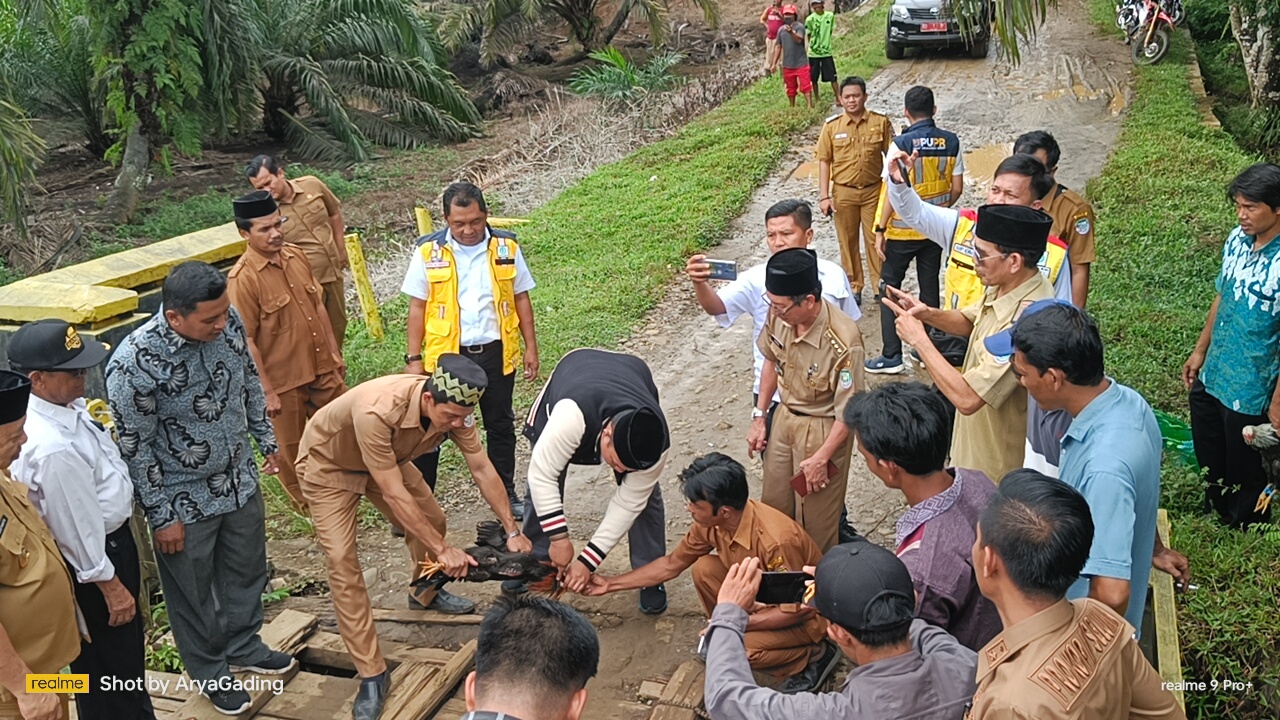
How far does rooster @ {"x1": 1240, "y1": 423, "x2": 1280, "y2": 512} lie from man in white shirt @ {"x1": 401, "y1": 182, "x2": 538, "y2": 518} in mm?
3502

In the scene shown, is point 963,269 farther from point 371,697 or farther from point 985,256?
point 371,697

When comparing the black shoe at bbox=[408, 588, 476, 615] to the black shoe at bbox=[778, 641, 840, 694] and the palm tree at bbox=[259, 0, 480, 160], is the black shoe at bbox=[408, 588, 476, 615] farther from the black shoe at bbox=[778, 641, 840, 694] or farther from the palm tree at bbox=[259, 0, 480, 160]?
the palm tree at bbox=[259, 0, 480, 160]

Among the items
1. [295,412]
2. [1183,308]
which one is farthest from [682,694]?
[1183,308]

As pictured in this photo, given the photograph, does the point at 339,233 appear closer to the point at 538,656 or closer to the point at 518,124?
the point at 538,656

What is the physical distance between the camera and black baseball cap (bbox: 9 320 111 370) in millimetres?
3648

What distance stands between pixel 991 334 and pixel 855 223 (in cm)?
408

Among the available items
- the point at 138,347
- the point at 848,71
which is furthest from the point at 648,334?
the point at 848,71

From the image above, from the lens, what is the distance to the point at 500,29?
20141mm

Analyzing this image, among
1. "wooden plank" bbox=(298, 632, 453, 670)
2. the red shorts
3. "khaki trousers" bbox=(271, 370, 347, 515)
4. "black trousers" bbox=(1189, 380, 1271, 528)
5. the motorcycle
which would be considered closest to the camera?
"wooden plank" bbox=(298, 632, 453, 670)

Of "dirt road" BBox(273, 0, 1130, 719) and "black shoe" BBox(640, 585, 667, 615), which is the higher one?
"black shoe" BBox(640, 585, 667, 615)

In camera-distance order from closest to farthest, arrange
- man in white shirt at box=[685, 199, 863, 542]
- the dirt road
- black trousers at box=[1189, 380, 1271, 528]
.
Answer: black trousers at box=[1189, 380, 1271, 528] → the dirt road → man in white shirt at box=[685, 199, 863, 542]

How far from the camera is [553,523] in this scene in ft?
13.9

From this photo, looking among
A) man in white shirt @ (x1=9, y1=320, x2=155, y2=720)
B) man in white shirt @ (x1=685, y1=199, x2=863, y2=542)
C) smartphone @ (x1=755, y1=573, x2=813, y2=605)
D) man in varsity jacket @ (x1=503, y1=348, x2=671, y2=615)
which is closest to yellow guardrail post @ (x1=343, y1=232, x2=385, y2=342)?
man in white shirt @ (x1=685, y1=199, x2=863, y2=542)

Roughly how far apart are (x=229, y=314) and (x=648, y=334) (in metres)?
4.25
